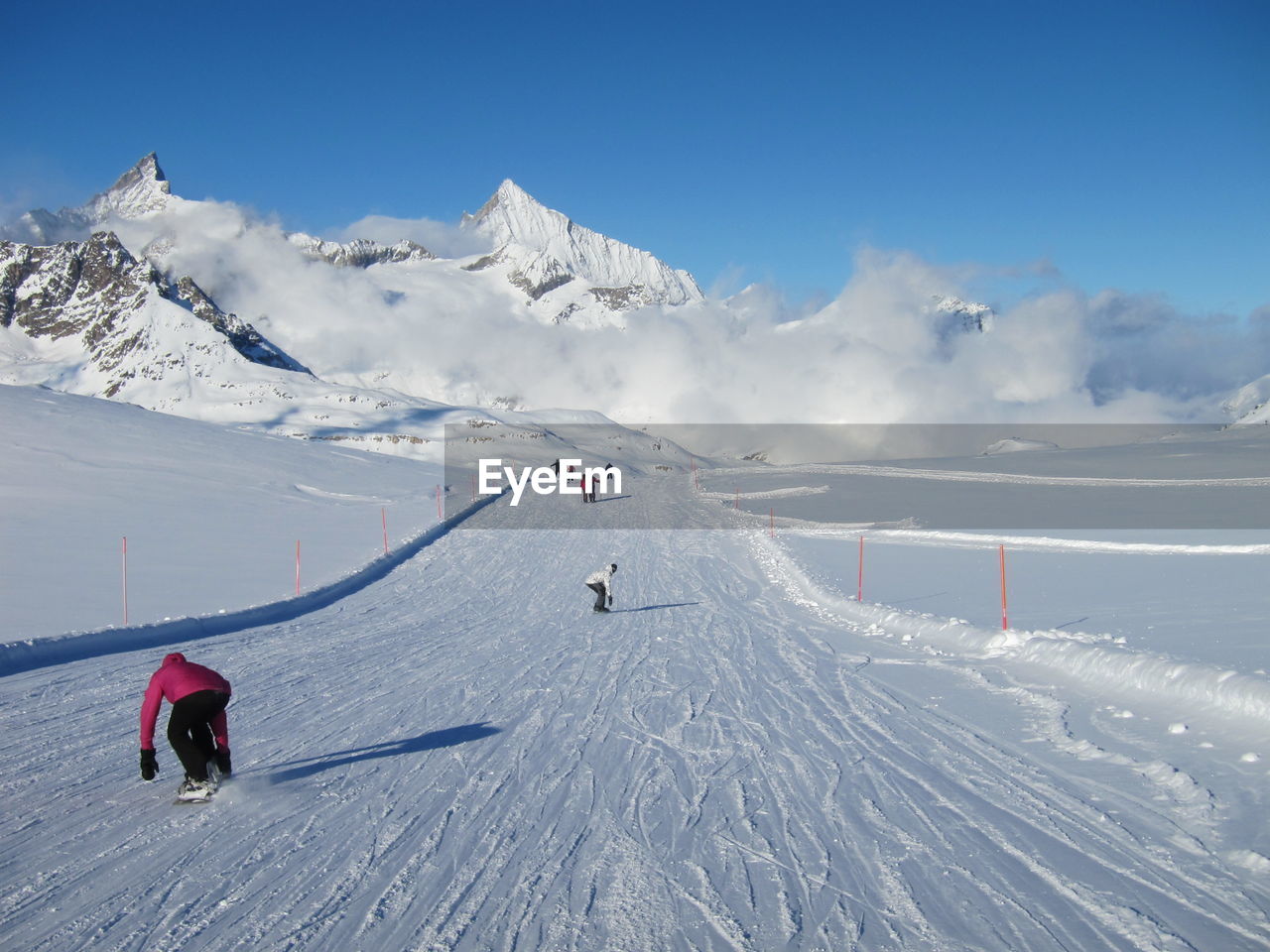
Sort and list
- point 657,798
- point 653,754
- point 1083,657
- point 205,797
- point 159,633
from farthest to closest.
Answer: point 159,633 < point 1083,657 < point 653,754 < point 657,798 < point 205,797

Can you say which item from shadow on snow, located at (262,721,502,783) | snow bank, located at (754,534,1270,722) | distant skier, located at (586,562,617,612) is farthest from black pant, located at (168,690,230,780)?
distant skier, located at (586,562,617,612)

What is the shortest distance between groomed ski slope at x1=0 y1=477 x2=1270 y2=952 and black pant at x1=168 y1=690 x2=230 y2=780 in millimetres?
337

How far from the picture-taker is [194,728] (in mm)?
6301

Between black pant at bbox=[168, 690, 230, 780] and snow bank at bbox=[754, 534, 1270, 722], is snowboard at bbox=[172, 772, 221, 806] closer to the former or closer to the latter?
black pant at bbox=[168, 690, 230, 780]

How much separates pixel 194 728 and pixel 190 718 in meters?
0.13

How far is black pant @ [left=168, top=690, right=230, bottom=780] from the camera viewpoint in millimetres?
6184

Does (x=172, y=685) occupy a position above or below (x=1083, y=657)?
above

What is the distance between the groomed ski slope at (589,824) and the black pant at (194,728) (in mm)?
337

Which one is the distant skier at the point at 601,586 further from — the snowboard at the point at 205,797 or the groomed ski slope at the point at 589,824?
the snowboard at the point at 205,797

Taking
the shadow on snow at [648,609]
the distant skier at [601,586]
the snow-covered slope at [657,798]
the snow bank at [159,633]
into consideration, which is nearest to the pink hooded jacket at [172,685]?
the snow-covered slope at [657,798]

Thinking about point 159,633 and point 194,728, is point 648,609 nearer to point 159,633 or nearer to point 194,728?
point 159,633

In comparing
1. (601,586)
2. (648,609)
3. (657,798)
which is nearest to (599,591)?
(601,586)

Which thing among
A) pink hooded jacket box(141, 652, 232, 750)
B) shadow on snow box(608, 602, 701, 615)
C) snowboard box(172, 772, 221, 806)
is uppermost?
pink hooded jacket box(141, 652, 232, 750)

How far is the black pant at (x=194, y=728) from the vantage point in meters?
6.18
